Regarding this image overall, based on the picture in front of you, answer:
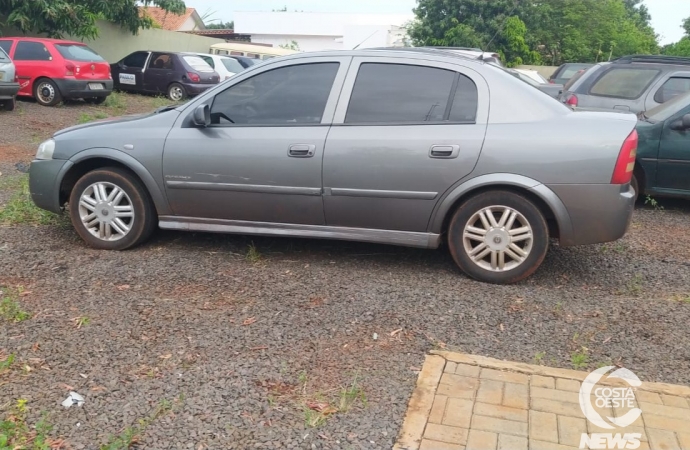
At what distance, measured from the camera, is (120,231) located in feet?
17.6

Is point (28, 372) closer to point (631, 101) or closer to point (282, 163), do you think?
point (282, 163)

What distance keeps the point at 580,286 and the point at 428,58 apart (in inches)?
77.4

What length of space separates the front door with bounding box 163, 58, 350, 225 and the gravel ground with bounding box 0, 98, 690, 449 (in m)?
0.43

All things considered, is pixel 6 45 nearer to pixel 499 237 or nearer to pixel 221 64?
pixel 221 64

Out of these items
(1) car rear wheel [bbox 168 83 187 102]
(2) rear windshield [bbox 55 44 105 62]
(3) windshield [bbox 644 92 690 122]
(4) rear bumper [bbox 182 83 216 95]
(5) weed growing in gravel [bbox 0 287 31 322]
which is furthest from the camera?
(1) car rear wheel [bbox 168 83 187 102]

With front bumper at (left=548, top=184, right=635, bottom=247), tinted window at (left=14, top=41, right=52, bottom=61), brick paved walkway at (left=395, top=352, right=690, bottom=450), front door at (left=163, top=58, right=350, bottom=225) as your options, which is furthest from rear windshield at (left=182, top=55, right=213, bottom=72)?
brick paved walkway at (left=395, top=352, right=690, bottom=450)

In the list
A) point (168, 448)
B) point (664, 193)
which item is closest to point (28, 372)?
point (168, 448)

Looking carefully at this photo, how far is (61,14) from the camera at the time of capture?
18234 millimetres

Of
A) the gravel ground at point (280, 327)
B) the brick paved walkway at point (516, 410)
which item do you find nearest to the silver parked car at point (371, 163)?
the gravel ground at point (280, 327)

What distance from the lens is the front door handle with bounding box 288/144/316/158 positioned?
488 centimetres

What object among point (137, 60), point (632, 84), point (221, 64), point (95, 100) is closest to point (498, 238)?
point (632, 84)

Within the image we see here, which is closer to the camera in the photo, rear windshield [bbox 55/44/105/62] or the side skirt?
the side skirt

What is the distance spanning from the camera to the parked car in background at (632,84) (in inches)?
345

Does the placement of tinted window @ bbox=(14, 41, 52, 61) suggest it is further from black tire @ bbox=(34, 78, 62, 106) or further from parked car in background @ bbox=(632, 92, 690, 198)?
parked car in background @ bbox=(632, 92, 690, 198)
